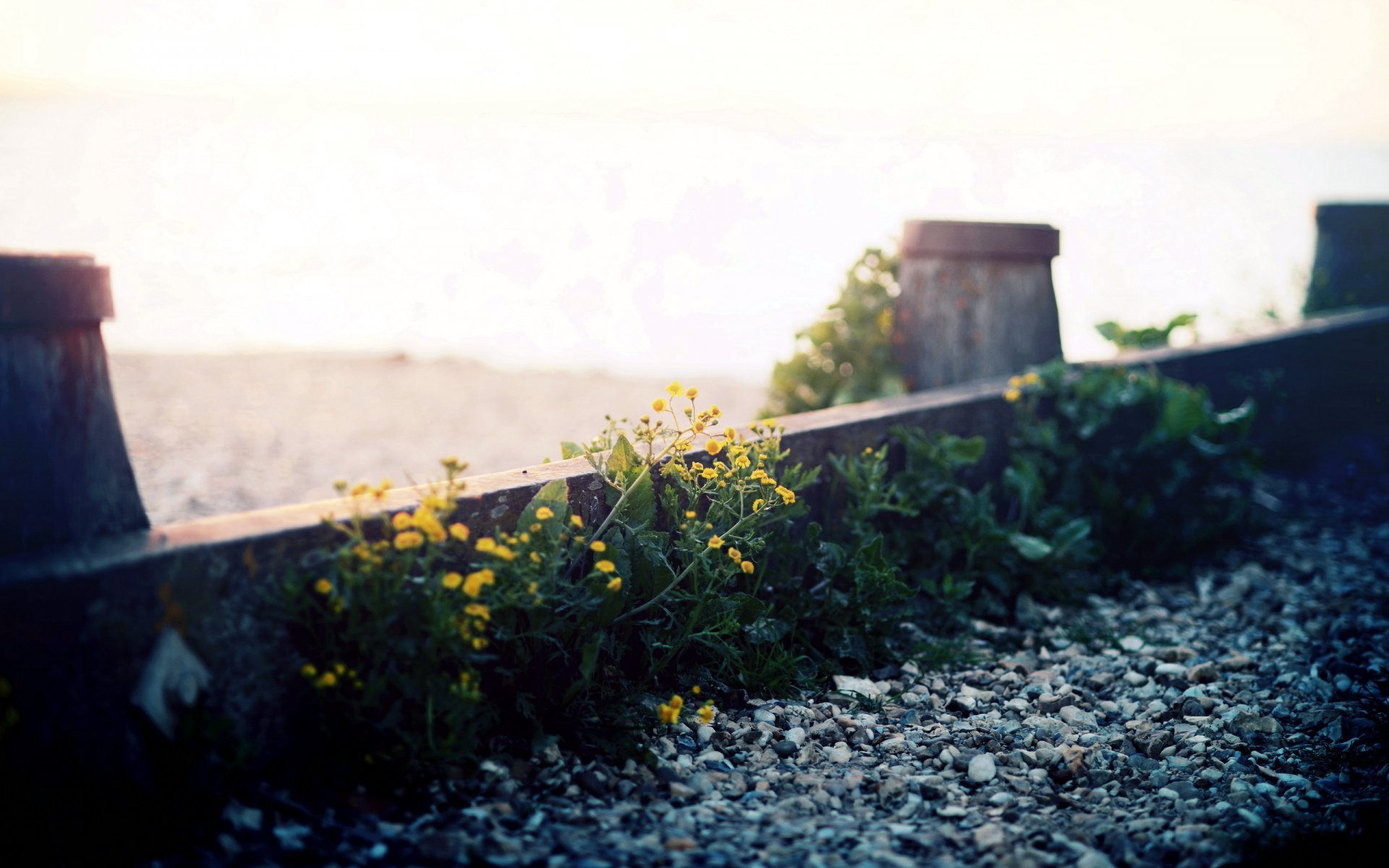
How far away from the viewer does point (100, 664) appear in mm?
1938

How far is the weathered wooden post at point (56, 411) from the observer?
210cm

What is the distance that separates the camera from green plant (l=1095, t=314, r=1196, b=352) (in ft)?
18.4

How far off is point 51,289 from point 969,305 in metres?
3.97

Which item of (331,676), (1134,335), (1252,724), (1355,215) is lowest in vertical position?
(1252,724)

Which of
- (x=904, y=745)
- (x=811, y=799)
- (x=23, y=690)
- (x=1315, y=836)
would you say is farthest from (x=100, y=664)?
(x=1315, y=836)

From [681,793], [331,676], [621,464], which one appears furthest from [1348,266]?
[331,676]

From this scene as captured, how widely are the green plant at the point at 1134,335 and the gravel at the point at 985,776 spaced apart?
2.29m

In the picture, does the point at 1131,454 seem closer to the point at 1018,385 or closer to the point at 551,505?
the point at 1018,385

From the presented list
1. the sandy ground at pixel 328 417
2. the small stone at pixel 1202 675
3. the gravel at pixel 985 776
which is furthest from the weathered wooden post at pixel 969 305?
the sandy ground at pixel 328 417

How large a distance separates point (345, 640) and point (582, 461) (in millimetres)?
960

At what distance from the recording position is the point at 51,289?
6.95 ft

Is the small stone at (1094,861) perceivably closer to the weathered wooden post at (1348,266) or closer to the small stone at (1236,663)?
the small stone at (1236,663)

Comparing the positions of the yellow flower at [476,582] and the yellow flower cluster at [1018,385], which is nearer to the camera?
the yellow flower at [476,582]

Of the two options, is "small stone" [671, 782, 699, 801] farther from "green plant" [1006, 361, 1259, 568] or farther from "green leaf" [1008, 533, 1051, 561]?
"green plant" [1006, 361, 1259, 568]
